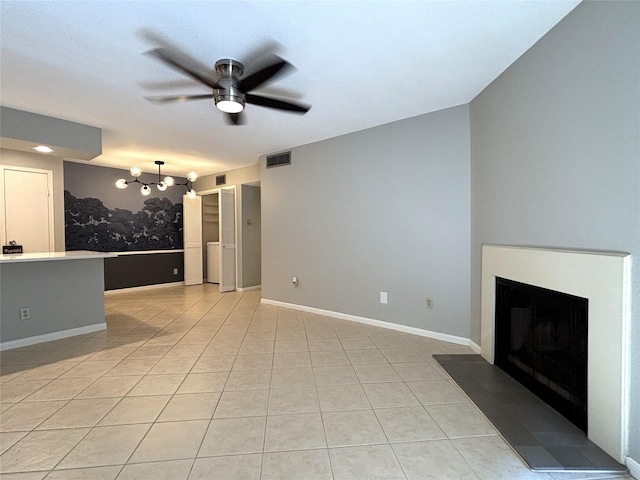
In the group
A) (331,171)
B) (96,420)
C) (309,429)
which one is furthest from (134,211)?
(309,429)

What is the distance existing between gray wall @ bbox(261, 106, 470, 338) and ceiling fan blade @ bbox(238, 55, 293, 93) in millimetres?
1990

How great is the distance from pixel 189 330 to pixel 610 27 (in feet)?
14.7

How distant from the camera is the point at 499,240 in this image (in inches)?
106

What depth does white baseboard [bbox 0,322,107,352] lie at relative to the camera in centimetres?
325

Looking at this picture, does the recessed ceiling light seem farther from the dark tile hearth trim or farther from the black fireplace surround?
the black fireplace surround

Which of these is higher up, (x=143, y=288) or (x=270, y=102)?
(x=270, y=102)

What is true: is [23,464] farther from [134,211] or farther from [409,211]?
[134,211]

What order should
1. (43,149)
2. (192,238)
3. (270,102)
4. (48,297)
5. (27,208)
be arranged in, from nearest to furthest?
(270,102)
(48,297)
(43,149)
(27,208)
(192,238)

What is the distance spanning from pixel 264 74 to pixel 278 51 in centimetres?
28

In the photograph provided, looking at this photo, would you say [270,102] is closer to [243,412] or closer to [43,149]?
[243,412]

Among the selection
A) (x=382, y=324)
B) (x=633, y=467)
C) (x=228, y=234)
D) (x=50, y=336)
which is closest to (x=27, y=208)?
(x=50, y=336)

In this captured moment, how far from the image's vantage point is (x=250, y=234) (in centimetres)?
636

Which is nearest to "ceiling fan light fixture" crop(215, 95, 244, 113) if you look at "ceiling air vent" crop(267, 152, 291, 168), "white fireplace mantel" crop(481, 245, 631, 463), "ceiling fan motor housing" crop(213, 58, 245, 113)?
"ceiling fan motor housing" crop(213, 58, 245, 113)

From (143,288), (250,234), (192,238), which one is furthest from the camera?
(192,238)
